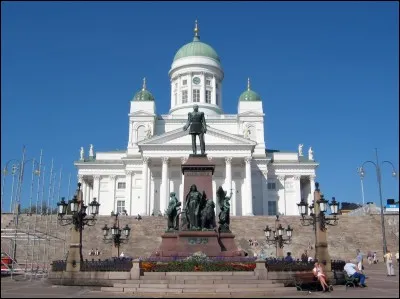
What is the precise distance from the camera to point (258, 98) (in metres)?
81.5

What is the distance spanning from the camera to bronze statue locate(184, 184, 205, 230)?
69.7 feet

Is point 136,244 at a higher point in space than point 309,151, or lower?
lower

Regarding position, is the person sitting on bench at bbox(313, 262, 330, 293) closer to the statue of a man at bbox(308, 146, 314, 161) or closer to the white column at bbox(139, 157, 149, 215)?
the white column at bbox(139, 157, 149, 215)

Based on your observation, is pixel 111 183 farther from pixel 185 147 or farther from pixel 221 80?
pixel 221 80

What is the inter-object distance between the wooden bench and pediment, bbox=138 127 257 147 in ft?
170

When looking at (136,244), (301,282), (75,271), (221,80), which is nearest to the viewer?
(301,282)

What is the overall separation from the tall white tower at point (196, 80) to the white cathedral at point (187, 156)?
0.19 m

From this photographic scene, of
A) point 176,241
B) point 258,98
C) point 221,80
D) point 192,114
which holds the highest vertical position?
point 221,80

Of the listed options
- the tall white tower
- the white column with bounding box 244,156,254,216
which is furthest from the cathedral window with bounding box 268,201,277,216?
the tall white tower

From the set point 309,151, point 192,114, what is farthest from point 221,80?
point 192,114

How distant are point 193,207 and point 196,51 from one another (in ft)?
230

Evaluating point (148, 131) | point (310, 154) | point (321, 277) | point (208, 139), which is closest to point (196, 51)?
point (148, 131)

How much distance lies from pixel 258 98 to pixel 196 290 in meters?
67.1

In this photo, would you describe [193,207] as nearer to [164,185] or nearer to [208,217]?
[208,217]
